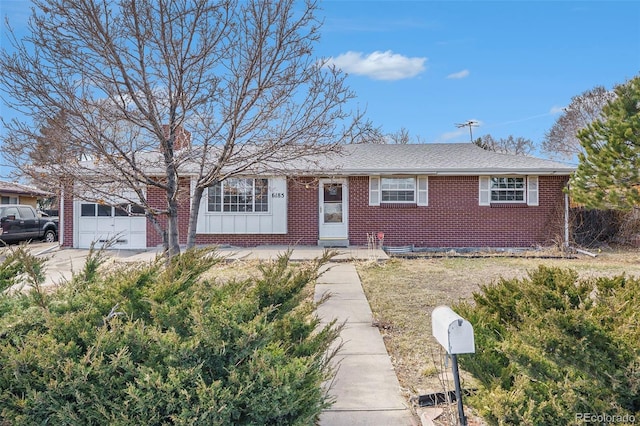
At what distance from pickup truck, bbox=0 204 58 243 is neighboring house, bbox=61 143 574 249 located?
349cm

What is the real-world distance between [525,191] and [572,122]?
20.3 meters

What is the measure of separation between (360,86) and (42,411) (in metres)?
6.53

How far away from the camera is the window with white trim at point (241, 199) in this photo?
14133 millimetres

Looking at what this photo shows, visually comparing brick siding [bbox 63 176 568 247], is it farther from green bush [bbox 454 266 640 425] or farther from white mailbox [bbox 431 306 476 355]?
white mailbox [bbox 431 306 476 355]

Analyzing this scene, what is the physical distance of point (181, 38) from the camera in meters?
5.71

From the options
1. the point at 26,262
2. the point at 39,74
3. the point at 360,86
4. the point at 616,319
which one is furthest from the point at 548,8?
the point at 26,262

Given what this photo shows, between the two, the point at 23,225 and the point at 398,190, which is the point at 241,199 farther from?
the point at 23,225

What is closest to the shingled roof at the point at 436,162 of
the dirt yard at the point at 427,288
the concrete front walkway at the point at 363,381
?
the dirt yard at the point at 427,288

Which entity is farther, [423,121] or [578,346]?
[423,121]

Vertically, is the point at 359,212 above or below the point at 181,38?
below

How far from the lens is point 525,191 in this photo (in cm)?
1401

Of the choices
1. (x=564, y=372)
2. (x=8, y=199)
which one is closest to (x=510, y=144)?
(x=8, y=199)

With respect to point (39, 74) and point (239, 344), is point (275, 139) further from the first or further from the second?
point (239, 344)

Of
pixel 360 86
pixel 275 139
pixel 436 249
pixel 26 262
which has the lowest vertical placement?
pixel 436 249
